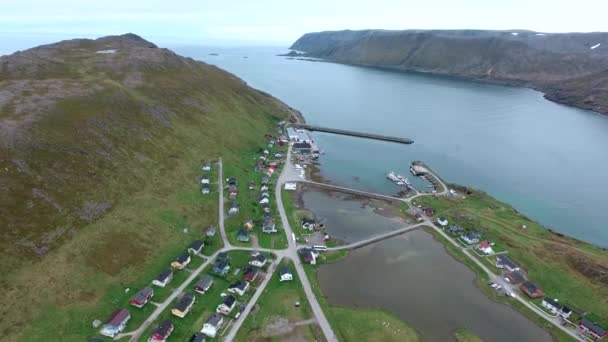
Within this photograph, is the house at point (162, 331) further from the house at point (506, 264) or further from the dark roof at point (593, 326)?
the dark roof at point (593, 326)

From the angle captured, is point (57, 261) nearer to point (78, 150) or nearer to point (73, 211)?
point (73, 211)

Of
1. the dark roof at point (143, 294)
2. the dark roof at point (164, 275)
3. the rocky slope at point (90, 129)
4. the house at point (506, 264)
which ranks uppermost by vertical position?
the rocky slope at point (90, 129)

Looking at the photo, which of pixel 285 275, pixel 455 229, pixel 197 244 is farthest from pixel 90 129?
pixel 455 229

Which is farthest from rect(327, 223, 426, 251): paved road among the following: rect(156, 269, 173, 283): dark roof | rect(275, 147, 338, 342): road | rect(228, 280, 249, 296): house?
rect(156, 269, 173, 283): dark roof

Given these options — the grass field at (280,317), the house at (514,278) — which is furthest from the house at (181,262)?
the house at (514,278)

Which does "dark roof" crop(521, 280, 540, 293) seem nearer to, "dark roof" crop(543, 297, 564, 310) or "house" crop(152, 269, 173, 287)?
"dark roof" crop(543, 297, 564, 310)

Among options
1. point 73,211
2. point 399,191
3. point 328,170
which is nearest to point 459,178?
point 399,191

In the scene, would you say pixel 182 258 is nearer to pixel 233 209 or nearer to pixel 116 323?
pixel 116 323

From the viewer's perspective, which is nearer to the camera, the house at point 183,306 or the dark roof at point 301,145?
the house at point 183,306
